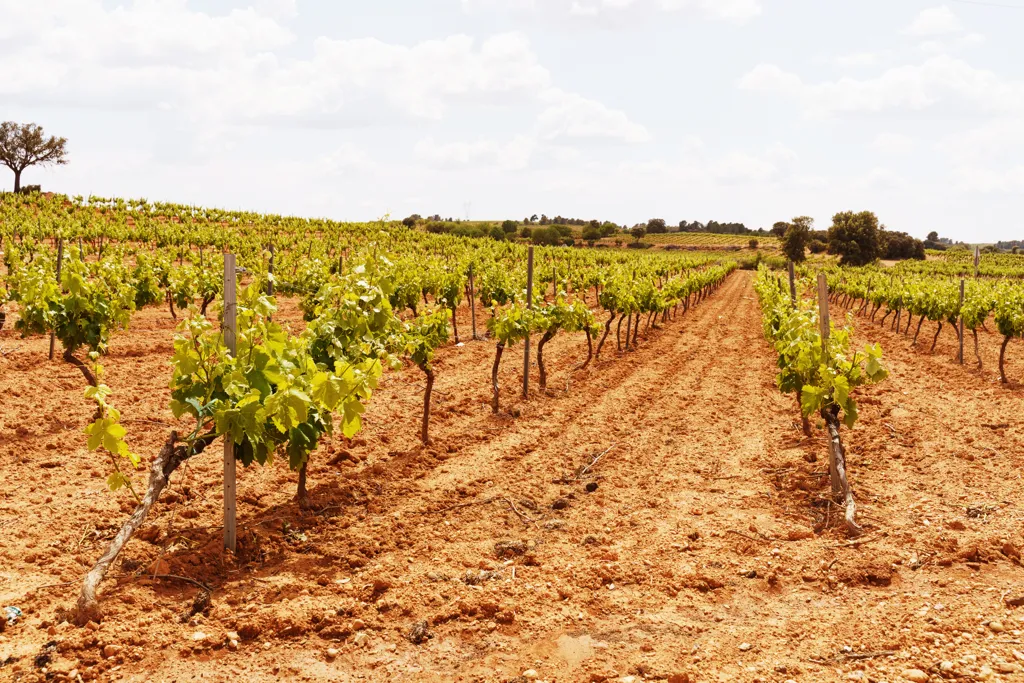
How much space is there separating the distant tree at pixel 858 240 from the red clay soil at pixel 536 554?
2705 inches

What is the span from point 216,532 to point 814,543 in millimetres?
4963

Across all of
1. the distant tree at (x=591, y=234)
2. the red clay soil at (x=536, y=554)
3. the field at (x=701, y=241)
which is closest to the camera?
the red clay soil at (x=536, y=554)

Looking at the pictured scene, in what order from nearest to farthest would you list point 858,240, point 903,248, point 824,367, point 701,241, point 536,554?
point 536,554 → point 824,367 → point 858,240 → point 903,248 → point 701,241

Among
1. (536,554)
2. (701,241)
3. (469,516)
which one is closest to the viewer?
(536,554)

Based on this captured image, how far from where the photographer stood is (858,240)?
2844 inches

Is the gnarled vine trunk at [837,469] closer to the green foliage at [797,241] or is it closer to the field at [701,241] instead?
the green foliage at [797,241]

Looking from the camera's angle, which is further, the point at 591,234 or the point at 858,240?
the point at 591,234

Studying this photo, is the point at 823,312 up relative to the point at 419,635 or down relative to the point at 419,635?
up

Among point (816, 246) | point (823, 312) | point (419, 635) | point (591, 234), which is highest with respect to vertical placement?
A: point (591, 234)

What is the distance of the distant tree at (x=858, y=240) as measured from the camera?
71.8m

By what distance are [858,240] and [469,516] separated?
76.3 metres

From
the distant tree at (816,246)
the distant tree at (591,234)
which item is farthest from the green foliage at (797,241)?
the distant tree at (591,234)

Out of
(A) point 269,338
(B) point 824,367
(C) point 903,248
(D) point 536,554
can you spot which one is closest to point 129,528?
(A) point 269,338

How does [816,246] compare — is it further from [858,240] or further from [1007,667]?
[1007,667]
